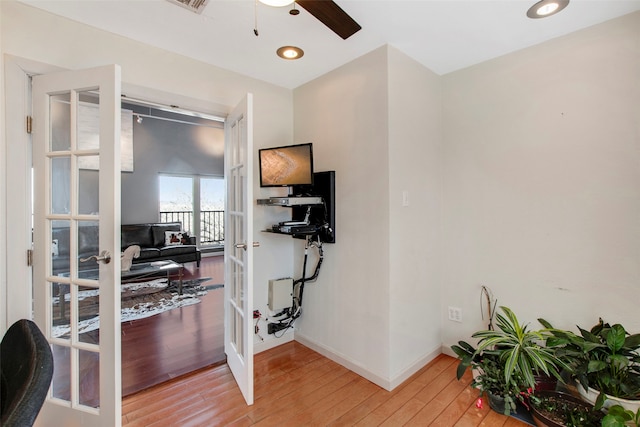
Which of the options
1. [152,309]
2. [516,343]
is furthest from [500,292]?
[152,309]

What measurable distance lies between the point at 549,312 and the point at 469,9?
81.8 inches

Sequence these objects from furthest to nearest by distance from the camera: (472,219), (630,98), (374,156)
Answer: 1. (472,219)
2. (374,156)
3. (630,98)

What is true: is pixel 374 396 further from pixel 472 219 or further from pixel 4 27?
pixel 4 27

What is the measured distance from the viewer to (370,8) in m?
1.69

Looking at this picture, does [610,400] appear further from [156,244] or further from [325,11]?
[156,244]

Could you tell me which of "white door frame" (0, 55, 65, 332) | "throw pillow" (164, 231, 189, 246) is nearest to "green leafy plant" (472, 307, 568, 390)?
"white door frame" (0, 55, 65, 332)

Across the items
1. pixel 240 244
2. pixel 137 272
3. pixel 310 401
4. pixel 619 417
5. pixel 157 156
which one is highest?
pixel 157 156

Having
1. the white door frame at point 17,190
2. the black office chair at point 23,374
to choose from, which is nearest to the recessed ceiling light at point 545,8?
the black office chair at point 23,374

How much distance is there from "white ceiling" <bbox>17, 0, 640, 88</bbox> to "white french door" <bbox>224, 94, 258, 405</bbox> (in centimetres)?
46

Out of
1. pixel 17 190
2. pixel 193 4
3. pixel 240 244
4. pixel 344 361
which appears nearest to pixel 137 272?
pixel 17 190

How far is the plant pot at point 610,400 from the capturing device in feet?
5.04

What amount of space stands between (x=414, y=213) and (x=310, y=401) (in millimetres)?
1557

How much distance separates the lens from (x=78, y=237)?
168cm

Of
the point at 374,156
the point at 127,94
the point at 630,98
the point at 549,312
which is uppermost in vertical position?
the point at 127,94
